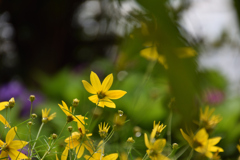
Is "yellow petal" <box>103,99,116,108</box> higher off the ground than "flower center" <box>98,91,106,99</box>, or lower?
lower

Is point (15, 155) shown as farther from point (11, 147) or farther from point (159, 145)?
point (159, 145)

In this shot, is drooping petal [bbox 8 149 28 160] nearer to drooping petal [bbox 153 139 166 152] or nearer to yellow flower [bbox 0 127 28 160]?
yellow flower [bbox 0 127 28 160]

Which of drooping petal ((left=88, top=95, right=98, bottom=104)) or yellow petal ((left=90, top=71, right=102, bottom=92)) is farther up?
yellow petal ((left=90, top=71, right=102, bottom=92))

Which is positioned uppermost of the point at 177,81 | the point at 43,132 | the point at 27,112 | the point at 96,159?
the point at 177,81

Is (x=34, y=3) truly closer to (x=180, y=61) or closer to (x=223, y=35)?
(x=223, y=35)

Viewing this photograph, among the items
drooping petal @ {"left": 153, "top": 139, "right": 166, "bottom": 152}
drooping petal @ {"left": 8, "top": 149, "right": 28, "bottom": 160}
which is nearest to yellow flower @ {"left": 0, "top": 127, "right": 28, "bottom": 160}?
drooping petal @ {"left": 8, "top": 149, "right": 28, "bottom": 160}

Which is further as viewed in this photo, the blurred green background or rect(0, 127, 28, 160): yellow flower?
rect(0, 127, 28, 160): yellow flower

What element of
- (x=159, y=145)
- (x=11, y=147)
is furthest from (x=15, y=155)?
(x=159, y=145)

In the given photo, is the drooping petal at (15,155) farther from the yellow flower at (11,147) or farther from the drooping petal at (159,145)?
the drooping petal at (159,145)

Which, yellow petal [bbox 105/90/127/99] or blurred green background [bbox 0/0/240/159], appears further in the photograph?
yellow petal [bbox 105/90/127/99]

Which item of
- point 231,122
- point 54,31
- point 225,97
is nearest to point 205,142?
point 231,122

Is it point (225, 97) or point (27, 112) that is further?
point (225, 97)
